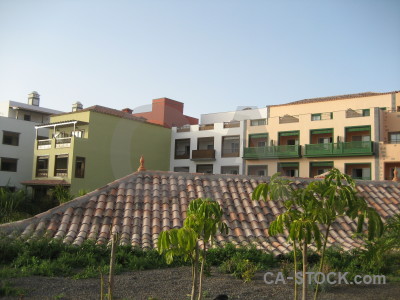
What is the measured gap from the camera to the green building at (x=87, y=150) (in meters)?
36.1

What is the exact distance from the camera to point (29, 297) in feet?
21.8

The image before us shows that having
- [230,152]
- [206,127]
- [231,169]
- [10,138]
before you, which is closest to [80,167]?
[10,138]

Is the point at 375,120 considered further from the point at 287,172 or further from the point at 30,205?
the point at 30,205

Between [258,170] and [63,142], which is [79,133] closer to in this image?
[63,142]

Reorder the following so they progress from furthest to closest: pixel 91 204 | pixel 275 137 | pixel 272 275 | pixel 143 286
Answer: pixel 275 137, pixel 91 204, pixel 272 275, pixel 143 286

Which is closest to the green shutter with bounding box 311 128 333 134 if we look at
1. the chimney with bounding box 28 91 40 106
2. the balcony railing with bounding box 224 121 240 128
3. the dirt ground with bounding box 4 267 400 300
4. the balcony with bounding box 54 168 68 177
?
the balcony railing with bounding box 224 121 240 128

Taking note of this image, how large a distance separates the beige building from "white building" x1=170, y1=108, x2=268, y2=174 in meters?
1.41

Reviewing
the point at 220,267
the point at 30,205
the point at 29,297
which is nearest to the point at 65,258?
the point at 29,297

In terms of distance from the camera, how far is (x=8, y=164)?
40344 millimetres

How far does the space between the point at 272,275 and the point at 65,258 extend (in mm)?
4179

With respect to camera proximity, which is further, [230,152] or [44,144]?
[230,152]

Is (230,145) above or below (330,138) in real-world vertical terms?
below

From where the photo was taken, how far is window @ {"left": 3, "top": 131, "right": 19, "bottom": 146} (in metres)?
40.2

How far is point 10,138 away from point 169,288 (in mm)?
37950
